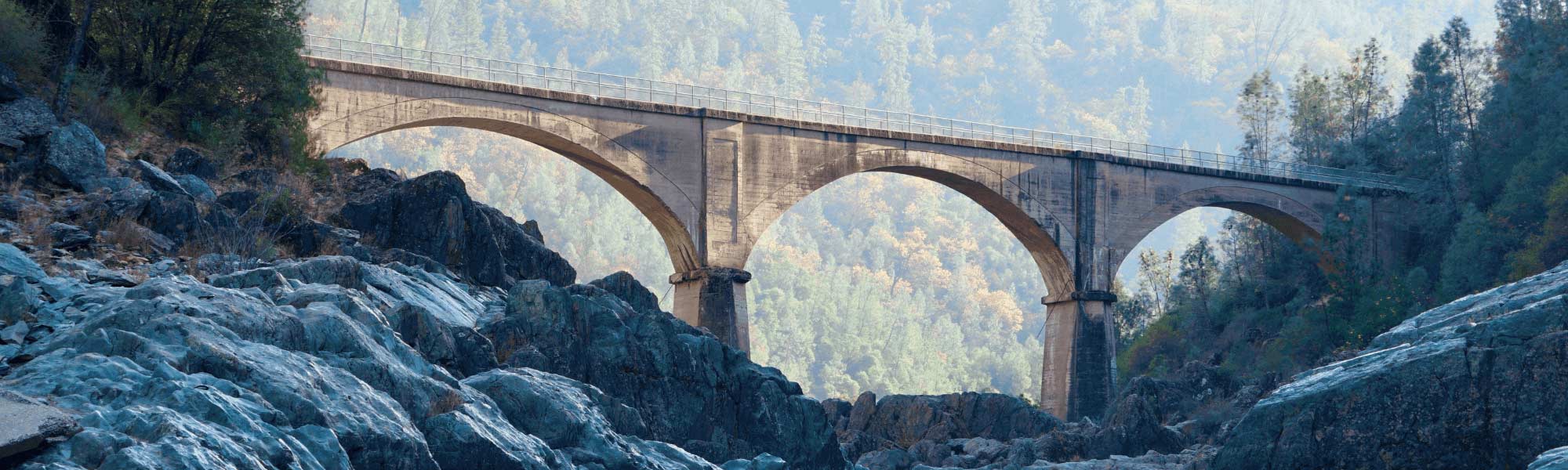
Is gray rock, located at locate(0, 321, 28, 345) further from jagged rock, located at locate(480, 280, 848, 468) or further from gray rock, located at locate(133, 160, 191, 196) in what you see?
jagged rock, located at locate(480, 280, 848, 468)

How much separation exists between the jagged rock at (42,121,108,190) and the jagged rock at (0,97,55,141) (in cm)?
16

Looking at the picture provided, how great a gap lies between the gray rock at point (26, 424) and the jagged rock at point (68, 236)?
15.2 ft

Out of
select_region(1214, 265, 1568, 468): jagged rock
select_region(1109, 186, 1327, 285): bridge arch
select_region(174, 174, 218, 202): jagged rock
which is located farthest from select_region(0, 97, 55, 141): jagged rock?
select_region(1109, 186, 1327, 285): bridge arch

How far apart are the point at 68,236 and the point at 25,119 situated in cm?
302

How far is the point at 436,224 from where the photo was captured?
65.9 ft

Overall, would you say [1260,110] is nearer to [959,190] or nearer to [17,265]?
[959,190]

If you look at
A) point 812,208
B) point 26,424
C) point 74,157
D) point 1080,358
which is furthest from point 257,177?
point 812,208

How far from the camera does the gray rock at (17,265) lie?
463 inches

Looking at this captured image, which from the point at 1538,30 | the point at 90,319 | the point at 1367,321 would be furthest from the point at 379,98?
→ the point at 1538,30

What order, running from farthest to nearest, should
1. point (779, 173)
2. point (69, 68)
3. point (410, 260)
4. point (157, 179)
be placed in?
1. point (779, 173)
2. point (410, 260)
3. point (69, 68)
4. point (157, 179)

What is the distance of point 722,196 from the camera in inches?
1289

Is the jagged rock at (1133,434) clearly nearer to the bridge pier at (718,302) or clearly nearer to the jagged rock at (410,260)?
the bridge pier at (718,302)

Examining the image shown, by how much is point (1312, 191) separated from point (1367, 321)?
5.87 m

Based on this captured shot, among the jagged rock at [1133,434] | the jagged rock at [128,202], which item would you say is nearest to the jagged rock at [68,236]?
the jagged rock at [128,202]
